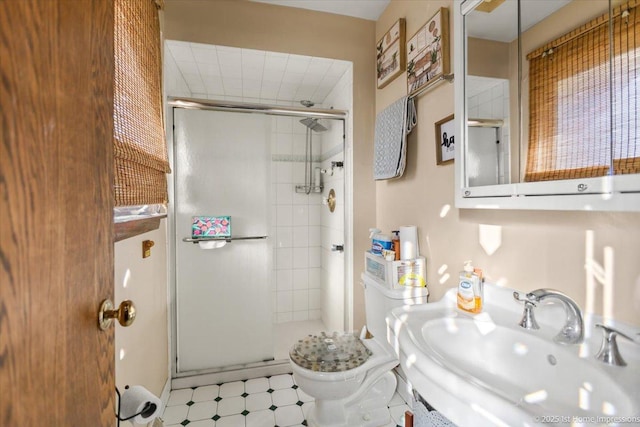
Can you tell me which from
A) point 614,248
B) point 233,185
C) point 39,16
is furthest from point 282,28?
point 614,248

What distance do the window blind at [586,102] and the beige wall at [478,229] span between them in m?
0.16

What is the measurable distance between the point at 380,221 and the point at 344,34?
135 cm

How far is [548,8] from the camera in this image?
0.94 meters

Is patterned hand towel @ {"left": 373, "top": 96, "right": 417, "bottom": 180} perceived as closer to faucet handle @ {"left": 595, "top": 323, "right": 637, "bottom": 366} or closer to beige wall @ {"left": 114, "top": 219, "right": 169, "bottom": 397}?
faucet handle @ {"left": 595, "top": 323, "right": 637, "bottom": 366}

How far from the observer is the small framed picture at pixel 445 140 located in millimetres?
1393

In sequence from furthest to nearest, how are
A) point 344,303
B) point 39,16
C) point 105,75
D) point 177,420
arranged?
point 344,303, point 177,420, point 105,75, point 39,16

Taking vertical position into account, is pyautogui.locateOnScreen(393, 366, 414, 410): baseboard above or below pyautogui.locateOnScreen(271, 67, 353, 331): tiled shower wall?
below

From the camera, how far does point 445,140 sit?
4.73ft

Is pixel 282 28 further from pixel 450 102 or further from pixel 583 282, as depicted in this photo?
pixel 583 282

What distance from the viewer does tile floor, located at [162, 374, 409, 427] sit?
1.69m

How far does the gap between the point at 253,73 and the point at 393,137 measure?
4.32ft

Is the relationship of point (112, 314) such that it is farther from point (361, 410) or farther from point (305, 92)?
point (305, 92)

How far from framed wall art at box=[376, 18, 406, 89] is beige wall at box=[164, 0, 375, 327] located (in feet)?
0.38

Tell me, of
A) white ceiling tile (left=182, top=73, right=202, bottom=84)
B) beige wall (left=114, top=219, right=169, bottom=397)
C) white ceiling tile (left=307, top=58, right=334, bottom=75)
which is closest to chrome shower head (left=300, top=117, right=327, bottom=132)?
white ceiling tile (left=307, top=58, right=334, bottom=75)
